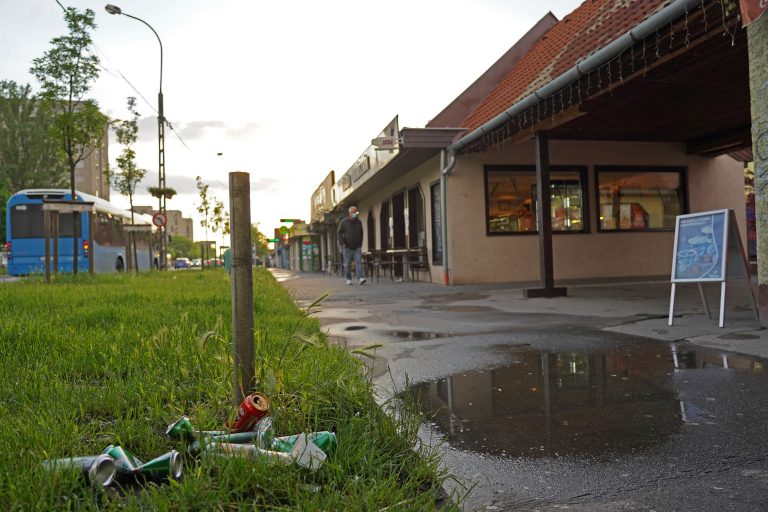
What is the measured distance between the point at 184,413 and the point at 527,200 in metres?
13.1

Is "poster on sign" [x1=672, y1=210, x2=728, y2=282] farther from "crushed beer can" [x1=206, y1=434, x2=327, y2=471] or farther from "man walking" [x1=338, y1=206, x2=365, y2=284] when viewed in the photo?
"man walking" [x1=338, y1=206, x2=365, y2=284]

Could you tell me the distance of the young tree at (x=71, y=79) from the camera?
14.9 m

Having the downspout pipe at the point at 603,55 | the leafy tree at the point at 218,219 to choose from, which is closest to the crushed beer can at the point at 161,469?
the downspout pipe at the point at 603,55

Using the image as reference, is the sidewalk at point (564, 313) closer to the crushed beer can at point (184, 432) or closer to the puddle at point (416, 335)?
the puddle at point (416, 335)

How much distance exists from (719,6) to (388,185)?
15036mm

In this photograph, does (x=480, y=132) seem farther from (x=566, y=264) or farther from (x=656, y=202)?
(x=656, y=202)

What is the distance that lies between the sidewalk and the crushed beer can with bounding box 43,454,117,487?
Answer: 3.25 metres

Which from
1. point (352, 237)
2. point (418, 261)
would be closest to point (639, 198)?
point (418, 261)

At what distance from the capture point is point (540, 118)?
10.1 meters

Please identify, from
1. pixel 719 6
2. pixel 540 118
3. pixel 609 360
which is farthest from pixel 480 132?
pixel 609 360

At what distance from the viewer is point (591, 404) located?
3.35m

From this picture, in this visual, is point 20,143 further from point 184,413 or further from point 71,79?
point 184,413

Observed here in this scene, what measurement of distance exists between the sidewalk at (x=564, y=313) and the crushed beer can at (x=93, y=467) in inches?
128

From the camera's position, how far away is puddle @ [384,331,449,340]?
6035 millimetres
